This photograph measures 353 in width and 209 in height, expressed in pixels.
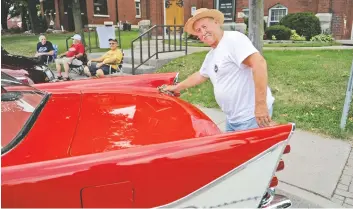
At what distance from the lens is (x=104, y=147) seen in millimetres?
1730

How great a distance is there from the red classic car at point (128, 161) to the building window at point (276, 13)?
17094 millimetres

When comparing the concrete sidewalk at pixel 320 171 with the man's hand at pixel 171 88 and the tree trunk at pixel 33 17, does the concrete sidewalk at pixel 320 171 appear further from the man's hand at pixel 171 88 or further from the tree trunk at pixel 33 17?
the tree trunk at pixel 33 17

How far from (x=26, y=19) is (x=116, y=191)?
3727cm

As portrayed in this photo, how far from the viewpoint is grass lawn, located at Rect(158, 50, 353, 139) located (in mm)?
4961

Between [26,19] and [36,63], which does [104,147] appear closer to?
[36,63]

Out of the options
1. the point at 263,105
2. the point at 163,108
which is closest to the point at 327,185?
the point at 263,105

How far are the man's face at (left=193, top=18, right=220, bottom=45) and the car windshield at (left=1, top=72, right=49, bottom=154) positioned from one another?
4.41 feet

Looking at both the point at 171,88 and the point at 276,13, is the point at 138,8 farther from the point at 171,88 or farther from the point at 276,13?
the point at 171,88

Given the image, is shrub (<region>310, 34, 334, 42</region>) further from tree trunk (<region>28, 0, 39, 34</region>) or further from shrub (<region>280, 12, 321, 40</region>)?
tree trunk (<region>28, 0, 39, 34</region>)

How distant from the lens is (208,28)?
2521 millimetres

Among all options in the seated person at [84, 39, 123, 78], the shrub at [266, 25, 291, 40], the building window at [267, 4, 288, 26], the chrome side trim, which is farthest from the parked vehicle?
the building window at [267, 4, 288, 26]

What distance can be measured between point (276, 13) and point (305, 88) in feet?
41.2

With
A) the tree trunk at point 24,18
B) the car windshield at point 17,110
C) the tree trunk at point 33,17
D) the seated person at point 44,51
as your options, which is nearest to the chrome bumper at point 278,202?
the car windshield at point 17,110

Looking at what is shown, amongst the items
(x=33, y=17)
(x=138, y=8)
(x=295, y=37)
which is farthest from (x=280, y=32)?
(x=33, y=17)
